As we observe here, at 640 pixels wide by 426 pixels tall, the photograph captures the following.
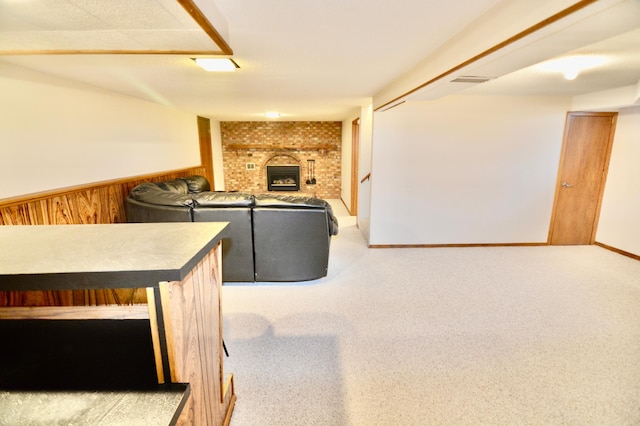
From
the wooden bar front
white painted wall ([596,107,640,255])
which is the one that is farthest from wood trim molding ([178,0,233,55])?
white painted wall ([596,107,640,255])

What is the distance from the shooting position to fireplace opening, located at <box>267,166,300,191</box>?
7910 millimetres

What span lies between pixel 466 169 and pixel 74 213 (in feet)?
15.1

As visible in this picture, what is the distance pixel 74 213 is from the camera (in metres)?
2.90

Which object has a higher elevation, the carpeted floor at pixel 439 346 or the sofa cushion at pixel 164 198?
the sofa cushion at pixel 164 198

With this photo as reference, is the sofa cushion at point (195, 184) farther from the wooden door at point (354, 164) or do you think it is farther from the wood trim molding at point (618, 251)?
the wood trim molding at point (618, 251)

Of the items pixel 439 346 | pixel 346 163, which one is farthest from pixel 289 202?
pixel 346 163

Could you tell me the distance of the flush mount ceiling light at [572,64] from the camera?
7.32 ft

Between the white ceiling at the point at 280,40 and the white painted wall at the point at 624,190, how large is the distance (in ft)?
4.44

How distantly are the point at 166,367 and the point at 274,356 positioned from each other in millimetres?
1230

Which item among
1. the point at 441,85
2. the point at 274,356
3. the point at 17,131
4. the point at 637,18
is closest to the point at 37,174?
the point at 17,131

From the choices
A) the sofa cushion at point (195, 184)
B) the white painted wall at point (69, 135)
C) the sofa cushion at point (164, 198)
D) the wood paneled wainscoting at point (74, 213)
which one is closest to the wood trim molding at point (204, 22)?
the wood paneled wainscoting at point (74, 213)

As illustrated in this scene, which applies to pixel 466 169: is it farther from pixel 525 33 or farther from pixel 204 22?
pixel 204 22

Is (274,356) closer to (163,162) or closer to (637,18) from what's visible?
(637,18)

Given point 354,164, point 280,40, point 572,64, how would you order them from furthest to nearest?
1. point 354,164
2. point 572,64
3. point 280,40
